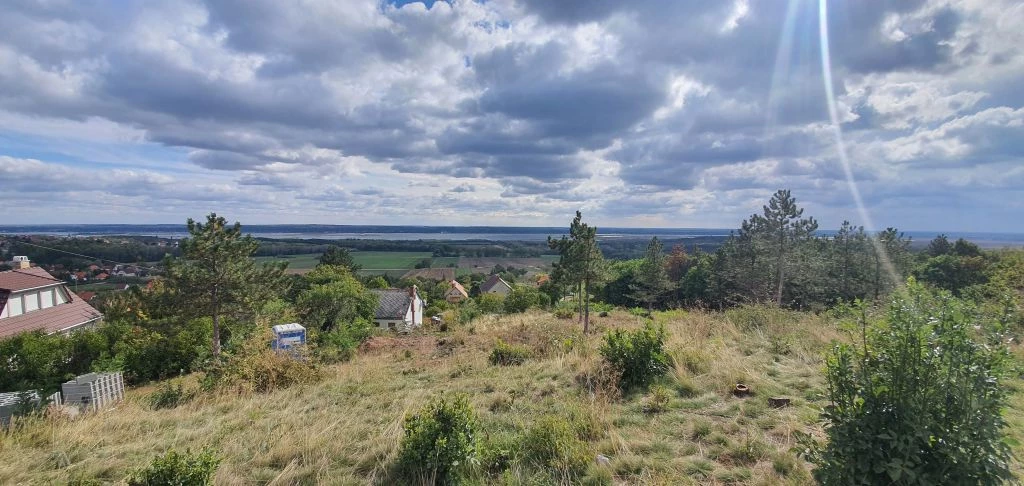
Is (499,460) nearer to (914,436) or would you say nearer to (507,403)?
(507,403)

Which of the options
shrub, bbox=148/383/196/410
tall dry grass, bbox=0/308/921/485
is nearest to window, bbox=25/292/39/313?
shrub, bbox=148/383/196/410

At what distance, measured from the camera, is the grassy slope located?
3.92 m

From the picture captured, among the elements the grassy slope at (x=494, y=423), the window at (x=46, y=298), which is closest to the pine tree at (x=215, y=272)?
the grassy slope at (x=494, y=423)

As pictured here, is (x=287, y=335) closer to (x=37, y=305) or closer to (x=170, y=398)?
(x=170, y=398)

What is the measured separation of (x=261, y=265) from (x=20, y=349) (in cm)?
608

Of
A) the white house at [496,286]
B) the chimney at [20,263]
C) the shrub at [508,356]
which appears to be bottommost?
the white house at [496,286]

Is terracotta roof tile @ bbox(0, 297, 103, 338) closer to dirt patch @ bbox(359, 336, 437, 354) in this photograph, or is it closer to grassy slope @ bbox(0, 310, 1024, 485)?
dirt patch @ bbox(359, 336, 437, 354)

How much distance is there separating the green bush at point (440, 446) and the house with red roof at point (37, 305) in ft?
75.2

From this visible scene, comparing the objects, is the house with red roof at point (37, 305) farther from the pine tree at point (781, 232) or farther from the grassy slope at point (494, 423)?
the pine tree at point (781, 232)

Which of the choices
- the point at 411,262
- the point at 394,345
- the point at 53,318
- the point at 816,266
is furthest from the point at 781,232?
the point at 411,262

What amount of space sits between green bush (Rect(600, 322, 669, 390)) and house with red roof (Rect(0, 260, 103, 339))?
23603 mm

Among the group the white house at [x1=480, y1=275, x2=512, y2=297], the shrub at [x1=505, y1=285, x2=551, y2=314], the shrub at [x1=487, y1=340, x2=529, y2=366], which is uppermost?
the shrub at [x1=487, y1=340, x2=529, y2=366]

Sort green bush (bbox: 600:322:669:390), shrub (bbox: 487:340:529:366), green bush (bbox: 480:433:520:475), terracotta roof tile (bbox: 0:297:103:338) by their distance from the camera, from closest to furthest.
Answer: green bush (bbox: 480:433:520:475) < green bush (bbox: 600:322:669:390) < shrub (bbox: 487:340:529:366) < terracotta roof tile (bbox: 0:297:103:338)

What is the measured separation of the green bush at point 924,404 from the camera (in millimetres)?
2324
